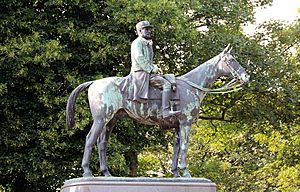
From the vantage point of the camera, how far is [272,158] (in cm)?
2880

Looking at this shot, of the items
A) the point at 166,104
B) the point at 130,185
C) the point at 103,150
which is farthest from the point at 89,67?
the point at 130,185

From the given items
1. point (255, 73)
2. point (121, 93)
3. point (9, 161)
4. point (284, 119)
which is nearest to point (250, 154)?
point (284, 119)

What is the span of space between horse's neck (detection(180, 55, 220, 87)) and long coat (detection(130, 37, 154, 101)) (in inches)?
32.0

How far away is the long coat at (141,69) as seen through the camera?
33.8 feet

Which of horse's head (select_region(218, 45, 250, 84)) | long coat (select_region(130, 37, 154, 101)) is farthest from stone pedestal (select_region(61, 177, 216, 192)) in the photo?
horse's head (select_region(218, 45, 250, 84))

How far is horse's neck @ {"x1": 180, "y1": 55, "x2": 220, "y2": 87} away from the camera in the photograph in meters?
10.8

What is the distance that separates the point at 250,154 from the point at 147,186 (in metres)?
21.9

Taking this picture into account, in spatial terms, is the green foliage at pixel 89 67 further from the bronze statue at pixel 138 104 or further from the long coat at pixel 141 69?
the long coat at pixel 141 69

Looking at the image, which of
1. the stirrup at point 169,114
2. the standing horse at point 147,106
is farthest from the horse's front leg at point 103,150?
the stirrup at point 169,114

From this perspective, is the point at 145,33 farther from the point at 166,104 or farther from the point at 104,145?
the point at 104,145

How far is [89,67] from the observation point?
1816 cm

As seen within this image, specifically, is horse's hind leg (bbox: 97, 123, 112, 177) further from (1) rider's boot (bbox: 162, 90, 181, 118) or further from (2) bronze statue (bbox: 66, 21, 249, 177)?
(1) rider's boot (bbox: 162, 90, 181, 118)

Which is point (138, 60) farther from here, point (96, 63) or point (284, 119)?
point (284, 119)

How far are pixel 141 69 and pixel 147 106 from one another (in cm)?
61
